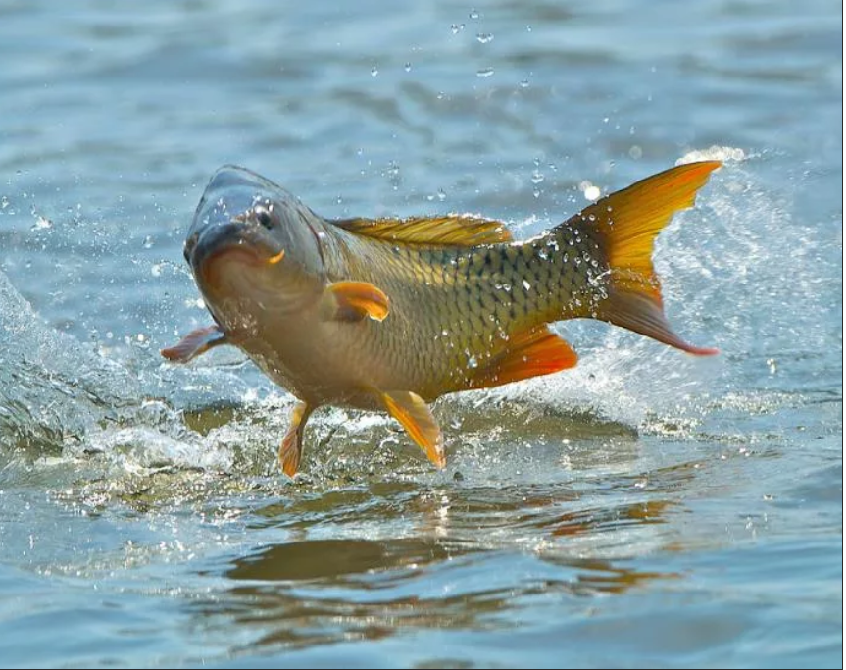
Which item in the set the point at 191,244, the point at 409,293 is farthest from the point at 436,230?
the point at 191,244

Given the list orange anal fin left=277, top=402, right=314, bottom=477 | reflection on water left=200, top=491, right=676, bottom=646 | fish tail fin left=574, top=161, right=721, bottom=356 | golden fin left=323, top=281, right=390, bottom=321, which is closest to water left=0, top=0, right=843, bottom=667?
reflection on water left=200, top=491, right=676, bottom=646

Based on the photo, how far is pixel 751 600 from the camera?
11.3 feet

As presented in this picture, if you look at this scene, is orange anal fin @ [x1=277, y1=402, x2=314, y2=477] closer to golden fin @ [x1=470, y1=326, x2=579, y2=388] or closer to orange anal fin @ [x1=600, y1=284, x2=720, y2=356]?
golden fin @ [x1=470, y1=326, x2=579, y2=388]

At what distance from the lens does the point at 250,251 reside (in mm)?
3973

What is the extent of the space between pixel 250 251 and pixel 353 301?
35 cm

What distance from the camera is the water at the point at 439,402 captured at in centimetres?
352

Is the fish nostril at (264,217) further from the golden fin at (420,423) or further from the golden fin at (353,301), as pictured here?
the golden fin at (420,423)

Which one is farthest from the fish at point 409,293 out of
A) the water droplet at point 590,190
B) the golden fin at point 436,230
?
the water droplet at point 590,190

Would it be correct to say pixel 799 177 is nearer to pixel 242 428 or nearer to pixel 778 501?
pixel 242 428

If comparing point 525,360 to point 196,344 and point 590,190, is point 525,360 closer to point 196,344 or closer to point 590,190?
point 196,344

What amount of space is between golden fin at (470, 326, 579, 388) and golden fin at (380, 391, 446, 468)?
11.1 inches

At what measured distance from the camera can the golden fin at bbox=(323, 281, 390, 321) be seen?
4188mm

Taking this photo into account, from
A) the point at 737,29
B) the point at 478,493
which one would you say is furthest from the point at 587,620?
the point at 737,29

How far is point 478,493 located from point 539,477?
0.23 meters
